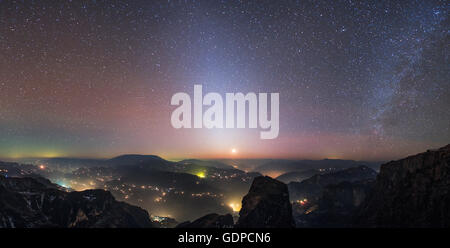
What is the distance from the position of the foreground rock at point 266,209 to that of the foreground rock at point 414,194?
39590 mm

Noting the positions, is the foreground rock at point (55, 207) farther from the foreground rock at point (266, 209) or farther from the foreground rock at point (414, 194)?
the foreground rock at point (414, 194)

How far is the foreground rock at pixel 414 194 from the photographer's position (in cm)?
6519

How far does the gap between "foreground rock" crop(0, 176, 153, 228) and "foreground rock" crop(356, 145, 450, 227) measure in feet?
392

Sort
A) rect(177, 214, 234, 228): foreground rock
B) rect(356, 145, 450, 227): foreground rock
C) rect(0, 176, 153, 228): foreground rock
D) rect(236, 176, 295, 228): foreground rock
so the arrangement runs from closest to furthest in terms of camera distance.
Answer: rect(356, 145, 450, 227): foreground rock < rect(177, 214, 234, 228): foreground rock < rect(236, 176, 295, 228): foreground rock < rect(0, 176, 153, 228): foreground rock

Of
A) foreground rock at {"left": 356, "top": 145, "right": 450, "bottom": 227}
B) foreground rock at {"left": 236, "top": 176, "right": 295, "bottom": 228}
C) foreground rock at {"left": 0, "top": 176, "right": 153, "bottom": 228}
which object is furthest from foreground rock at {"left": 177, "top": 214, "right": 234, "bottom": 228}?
foreground rock at {"left": 356, "top": 145, "right": 450, "bottom": 227}

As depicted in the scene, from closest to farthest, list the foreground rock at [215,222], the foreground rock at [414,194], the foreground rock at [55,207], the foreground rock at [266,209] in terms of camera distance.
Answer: the foreground rock at [414,194]
the foreground rock at [215,222]
the foreground rock at [266,209]
the foreground rock at [55,207]

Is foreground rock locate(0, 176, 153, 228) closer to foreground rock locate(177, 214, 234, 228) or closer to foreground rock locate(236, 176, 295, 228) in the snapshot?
foreground rock locate(177, 214, 234, 228)

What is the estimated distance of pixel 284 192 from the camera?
83625 mm

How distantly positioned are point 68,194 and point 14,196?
22992 millimetres

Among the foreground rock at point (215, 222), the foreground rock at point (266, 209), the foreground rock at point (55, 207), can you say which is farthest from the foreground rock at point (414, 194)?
the foreground rock at point (55, 207)

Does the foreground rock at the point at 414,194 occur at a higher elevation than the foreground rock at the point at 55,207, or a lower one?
higher

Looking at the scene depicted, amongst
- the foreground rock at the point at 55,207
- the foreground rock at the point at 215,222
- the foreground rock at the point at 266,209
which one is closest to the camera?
the foreground rock at the point at 215,222

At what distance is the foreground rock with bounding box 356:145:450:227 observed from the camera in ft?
214
